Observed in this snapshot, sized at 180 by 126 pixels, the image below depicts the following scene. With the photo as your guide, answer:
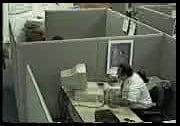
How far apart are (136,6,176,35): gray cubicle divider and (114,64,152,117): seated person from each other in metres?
1.65

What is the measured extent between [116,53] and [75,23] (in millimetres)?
1595

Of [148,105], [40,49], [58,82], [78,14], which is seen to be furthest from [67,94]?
[78,14]

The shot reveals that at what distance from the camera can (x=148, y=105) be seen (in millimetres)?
2715

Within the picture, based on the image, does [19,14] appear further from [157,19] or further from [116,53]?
[116,53]

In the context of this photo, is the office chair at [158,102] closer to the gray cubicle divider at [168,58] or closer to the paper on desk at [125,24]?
the gray cubicle divider at [168,58]

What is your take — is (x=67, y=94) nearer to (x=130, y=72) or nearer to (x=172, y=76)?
(x=130, y=72)

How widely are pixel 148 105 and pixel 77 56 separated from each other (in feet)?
2.64

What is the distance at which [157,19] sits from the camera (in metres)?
A: 4.39

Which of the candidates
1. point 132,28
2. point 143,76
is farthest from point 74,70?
point 132,28

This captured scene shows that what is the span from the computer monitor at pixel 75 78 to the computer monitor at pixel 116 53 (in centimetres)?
35

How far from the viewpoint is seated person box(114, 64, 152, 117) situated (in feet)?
8.77

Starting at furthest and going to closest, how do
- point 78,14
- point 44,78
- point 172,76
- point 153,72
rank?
point 78,14
point 153,72
point 172,76
point 44,78

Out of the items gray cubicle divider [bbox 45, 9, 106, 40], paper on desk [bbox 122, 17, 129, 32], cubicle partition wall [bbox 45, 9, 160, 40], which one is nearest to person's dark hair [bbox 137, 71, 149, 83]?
paper on desk [bbox 122, 17, 129, 32]

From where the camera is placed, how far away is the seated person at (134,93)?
2.67m
